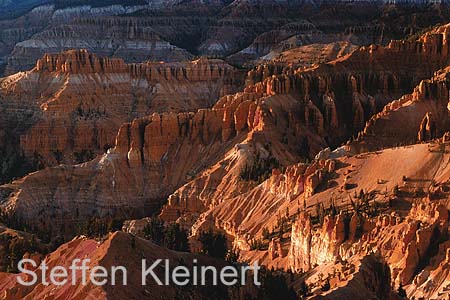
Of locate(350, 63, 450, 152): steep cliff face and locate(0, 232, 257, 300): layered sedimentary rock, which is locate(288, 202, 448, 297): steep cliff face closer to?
locate(0, 232, 257, 300): layered sedimentary rock

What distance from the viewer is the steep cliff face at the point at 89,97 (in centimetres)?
8912

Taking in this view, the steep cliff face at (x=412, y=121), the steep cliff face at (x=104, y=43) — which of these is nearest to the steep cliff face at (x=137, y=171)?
the steep cliff face at (x=412, y=121)

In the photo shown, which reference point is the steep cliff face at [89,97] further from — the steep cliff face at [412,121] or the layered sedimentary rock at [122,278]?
the layered sedimentary rock at [122,278]

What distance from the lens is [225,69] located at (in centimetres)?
10250

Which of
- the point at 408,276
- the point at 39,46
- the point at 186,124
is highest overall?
the point at 408,276

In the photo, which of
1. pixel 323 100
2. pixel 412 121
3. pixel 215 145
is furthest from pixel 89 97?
pixel 412 121

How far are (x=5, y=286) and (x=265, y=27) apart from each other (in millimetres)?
137854

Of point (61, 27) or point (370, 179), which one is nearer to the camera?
point (370, 179)

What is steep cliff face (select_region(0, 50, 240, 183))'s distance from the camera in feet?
292

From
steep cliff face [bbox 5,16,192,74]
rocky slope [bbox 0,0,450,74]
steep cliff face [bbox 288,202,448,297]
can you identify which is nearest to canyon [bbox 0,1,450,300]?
steep cliff face [bbox 288,202,448,297]

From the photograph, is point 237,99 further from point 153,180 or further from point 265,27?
point 265,27

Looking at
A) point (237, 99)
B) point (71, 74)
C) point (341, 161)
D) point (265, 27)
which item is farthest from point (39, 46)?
point (341, 161)

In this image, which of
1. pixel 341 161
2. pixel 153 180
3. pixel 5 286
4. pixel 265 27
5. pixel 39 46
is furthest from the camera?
pixel 265 27

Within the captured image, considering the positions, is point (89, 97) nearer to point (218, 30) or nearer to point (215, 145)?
point (215, 145)
